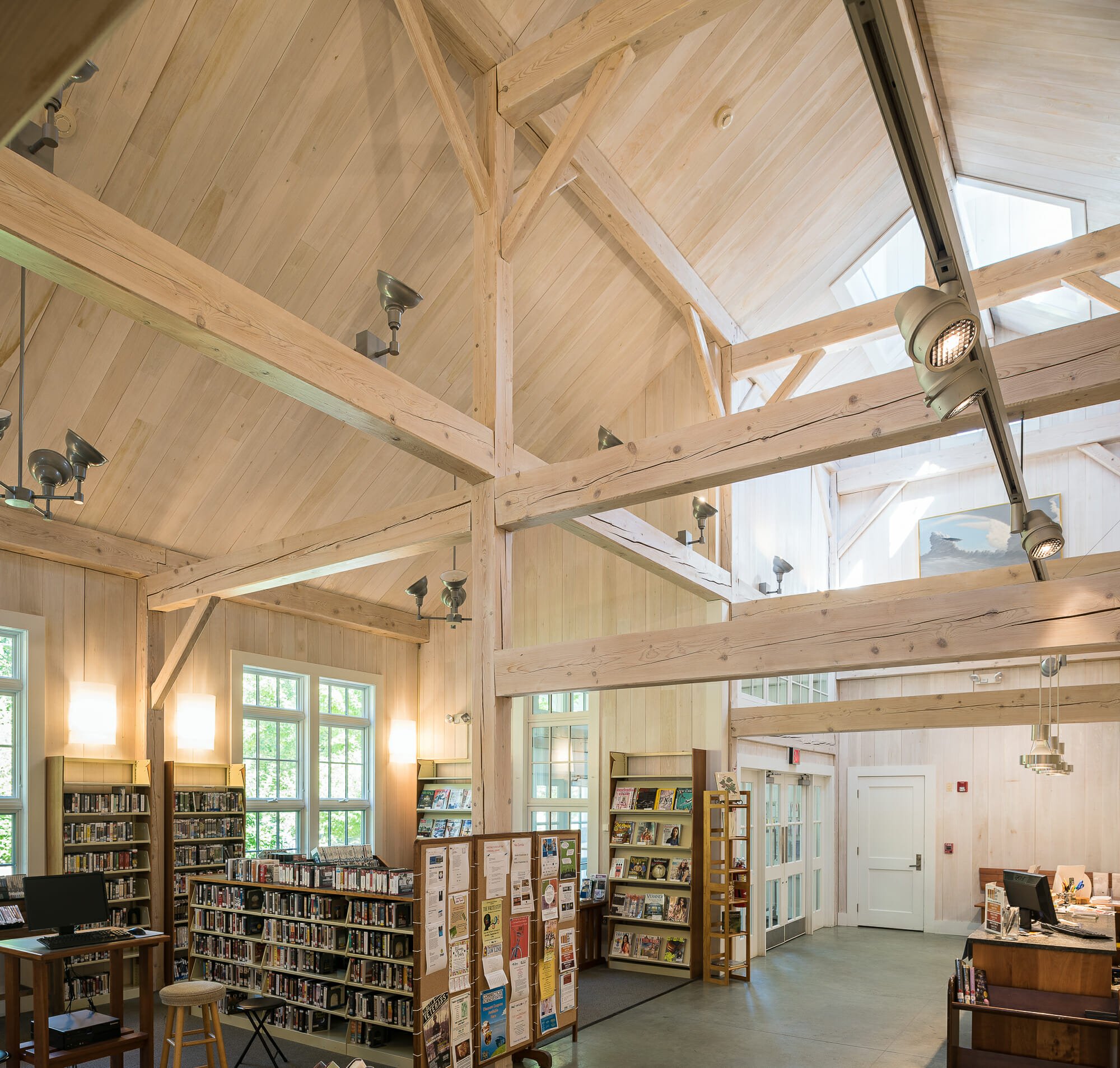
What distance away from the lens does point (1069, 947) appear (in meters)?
6.02

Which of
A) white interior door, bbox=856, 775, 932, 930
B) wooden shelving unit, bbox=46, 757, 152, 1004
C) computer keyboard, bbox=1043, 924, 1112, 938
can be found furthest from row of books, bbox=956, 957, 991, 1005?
white interior door, bbox=856, 775, 932, 930

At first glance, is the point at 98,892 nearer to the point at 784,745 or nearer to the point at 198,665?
the point at 198,665

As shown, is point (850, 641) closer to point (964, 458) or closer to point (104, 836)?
point (104, 836)

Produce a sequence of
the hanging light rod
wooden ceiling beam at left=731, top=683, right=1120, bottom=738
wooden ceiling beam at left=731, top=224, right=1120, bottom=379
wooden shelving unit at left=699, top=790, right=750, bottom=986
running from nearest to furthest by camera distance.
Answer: the hanging light rod, wooden ceiling beam at left=731, top=224, right=1120, bottom=379, wooden ceiling beam at left=731, top=683, right=1120, bottom=738, wooden shelving unit at left=699, top=790, right=750, bottom=986

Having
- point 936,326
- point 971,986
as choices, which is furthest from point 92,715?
point 936,326

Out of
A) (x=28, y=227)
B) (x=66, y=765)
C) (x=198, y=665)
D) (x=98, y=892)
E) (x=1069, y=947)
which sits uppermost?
(x=28, y=227)

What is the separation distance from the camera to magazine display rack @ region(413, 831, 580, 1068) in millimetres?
5102

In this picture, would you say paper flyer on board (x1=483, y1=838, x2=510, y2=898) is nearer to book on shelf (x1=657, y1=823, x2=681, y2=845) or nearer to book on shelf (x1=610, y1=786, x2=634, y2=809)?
book on shelf (x1=657, y1=823, x2=681, y2=845)

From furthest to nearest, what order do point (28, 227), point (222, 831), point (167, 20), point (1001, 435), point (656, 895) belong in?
point (656, 895), point (222, 831), point (167, 20), point (1001, 435), point (28, 227)

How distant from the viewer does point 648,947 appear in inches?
370

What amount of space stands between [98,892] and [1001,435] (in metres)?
5.61

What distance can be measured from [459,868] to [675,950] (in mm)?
4761

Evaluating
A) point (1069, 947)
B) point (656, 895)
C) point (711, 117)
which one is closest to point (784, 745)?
point (656, 895)

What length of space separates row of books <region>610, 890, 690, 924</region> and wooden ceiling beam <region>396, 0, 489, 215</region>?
22.6 feet
